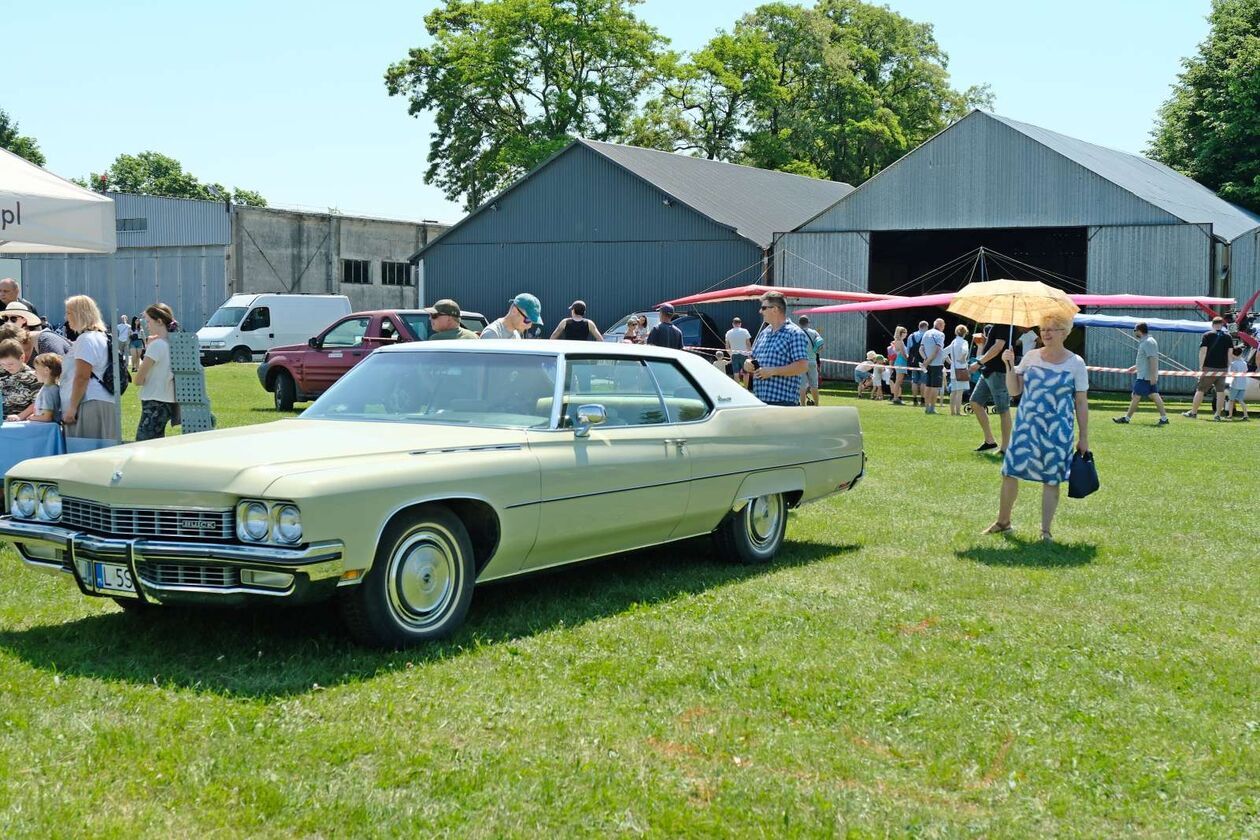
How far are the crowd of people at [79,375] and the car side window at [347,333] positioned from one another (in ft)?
33.7

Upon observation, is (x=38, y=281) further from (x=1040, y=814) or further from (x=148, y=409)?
(x=1040, y=814)

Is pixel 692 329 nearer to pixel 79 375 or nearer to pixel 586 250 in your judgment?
pixel 586 250

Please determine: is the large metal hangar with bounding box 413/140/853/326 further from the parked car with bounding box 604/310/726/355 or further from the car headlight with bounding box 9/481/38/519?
the car headlight with bounding box 9/481/38/519

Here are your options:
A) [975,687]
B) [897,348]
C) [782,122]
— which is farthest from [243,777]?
[782,122]

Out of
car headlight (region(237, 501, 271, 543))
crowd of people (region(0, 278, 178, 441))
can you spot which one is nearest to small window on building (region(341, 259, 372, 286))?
crowd of people (region(0, 278, 178, 441))

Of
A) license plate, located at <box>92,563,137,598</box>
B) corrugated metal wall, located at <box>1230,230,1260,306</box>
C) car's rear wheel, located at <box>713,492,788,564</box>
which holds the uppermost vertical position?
corrugated metal wall, located at <box>1230,230,1260,306</box>

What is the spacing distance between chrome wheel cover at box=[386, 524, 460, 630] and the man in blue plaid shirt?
14.4ft

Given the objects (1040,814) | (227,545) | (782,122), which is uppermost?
(782,122)

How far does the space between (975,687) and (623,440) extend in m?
2.32

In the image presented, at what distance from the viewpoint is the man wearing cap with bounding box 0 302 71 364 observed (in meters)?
9.91

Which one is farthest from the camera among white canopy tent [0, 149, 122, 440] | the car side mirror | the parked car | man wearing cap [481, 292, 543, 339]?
the parked car

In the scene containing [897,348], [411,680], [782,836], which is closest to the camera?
[782,836]

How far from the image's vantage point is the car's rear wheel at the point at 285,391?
2100 cm

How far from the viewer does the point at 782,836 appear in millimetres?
3846
